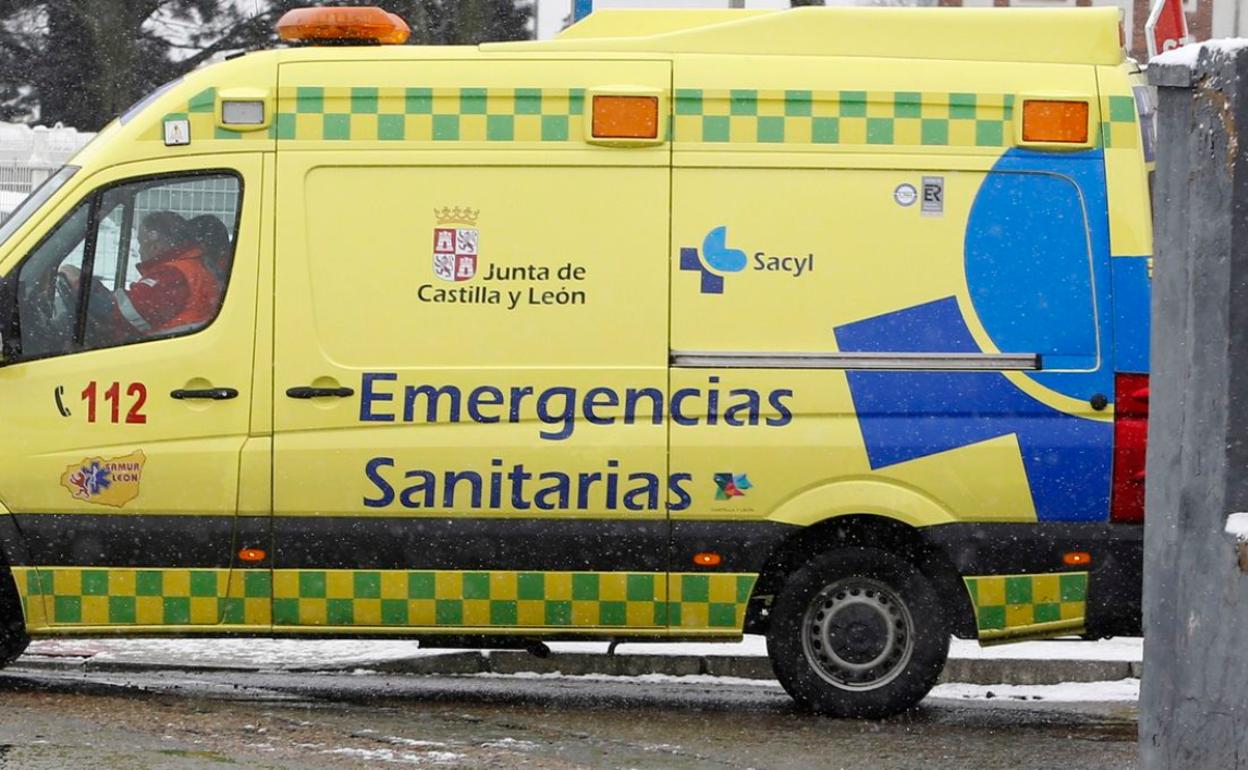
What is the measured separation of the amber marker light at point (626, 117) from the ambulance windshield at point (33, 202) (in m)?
1.89

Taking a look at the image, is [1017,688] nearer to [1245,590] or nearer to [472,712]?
[472,712]

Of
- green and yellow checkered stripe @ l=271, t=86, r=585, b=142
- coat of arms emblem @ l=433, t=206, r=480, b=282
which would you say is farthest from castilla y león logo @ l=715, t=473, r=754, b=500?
green and yellow checkered stripe @ l=271, t=86, r=585, b=142

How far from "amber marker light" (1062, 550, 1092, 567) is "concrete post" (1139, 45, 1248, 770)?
266cm

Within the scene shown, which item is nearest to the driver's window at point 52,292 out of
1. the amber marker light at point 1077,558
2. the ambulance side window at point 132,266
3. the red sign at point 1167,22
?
the ambulance side window at point 132,266

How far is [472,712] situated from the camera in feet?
23.3

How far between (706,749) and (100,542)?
2263 millimetres

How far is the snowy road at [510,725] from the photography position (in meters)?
6.09

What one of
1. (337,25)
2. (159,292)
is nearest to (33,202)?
(159,292)

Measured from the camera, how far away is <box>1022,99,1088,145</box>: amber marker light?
6914 mm

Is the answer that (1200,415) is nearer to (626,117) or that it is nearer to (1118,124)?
(1118,124)

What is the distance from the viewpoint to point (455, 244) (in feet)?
22.5

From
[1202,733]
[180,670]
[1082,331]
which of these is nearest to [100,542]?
[180,670]

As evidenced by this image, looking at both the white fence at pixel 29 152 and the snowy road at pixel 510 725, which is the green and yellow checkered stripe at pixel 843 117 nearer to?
the snowy road at pixel 510 725

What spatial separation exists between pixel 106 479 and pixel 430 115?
5.63 feet
